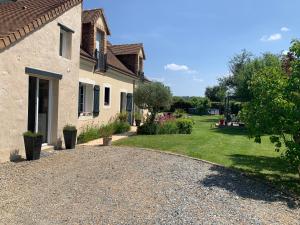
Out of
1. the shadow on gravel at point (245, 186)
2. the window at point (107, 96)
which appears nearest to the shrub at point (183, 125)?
the window at point (107, 96)

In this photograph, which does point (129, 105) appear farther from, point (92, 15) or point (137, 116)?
point (92, 15)

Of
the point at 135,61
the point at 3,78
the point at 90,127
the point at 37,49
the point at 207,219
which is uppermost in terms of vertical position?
the point at 135,61

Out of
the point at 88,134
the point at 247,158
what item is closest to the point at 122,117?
the point at 88,134

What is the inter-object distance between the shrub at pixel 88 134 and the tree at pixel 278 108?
26.1 feet

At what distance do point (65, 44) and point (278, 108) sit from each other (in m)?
8.34

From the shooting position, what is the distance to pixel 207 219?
5855mm

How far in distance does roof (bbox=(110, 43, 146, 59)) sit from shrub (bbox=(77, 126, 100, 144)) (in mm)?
9926

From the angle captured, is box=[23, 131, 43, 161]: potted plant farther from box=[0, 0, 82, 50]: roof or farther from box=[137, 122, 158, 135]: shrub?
box=[137, 122, 158, 135]: shrub

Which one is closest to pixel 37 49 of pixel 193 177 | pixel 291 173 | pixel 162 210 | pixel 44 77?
pixel 44 77

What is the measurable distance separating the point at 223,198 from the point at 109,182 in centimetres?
256

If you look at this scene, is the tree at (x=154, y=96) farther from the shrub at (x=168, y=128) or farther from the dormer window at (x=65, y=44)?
the dormer window at (x=65, y=44)

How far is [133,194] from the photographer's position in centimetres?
690

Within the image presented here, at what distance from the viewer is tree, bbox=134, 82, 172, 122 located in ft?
63.6

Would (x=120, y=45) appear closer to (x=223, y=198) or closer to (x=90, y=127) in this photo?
(x=90, y=127)
